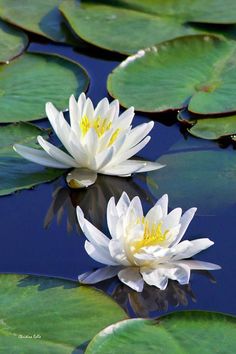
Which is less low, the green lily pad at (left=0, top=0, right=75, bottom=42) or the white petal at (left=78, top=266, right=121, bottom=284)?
the white petal at (left=78, top=266, right=121, bottom=284)

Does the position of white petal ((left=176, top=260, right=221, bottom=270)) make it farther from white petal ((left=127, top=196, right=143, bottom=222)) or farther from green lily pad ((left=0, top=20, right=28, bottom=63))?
green lily pad ((left=0, top=20, right=28, bottom=63))

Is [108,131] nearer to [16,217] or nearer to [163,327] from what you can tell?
[16,217]

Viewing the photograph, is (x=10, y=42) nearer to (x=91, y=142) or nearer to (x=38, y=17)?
(x=38, y=17)

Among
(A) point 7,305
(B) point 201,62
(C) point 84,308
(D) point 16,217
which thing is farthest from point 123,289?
(B) point 201,62

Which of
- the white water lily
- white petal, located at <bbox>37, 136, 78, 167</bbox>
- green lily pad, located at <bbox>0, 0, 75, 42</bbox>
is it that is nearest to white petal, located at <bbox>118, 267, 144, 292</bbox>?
the white water lily

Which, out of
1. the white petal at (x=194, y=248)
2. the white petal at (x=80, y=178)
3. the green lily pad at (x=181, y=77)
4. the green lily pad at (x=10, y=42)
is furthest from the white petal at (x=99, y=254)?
the green lily pad at (x=10, y=42)

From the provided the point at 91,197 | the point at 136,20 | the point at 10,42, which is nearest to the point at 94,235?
the point at 91,197
